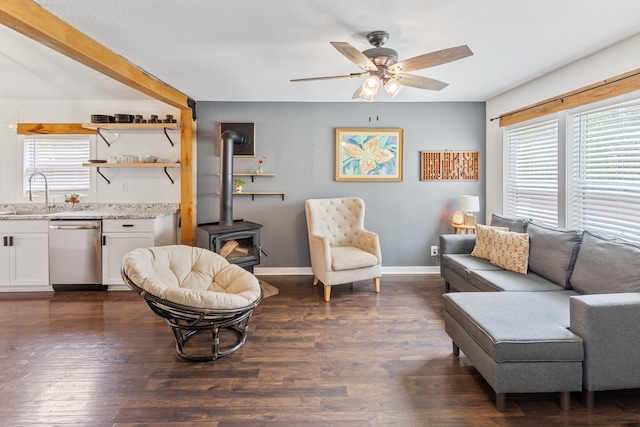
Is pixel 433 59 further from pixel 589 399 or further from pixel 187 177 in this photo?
pixel 187 177

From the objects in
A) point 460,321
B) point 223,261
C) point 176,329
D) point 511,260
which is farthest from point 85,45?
point 511,260

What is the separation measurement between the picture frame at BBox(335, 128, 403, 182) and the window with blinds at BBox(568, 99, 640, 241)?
1.90 m

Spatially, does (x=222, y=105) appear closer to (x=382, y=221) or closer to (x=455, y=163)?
(x=382, y=221)

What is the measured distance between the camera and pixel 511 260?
3.04 meters

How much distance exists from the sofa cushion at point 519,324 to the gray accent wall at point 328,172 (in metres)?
2.16

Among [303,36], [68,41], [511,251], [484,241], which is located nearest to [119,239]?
[68,41]

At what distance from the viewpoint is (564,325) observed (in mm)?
1923

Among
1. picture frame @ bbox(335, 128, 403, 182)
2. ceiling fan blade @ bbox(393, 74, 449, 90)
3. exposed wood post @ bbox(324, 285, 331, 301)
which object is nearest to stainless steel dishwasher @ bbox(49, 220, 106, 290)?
exposed wood post @ bbox(324, 285, 331, 301)

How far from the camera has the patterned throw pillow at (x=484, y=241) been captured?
11.0 feet

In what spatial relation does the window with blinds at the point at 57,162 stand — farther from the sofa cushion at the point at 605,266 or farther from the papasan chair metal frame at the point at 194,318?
the sofa cushion at the point at 605,266

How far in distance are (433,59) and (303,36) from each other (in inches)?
37.4

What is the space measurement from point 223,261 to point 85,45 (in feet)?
6.37

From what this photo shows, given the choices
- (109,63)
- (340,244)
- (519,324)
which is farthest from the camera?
(340,244)

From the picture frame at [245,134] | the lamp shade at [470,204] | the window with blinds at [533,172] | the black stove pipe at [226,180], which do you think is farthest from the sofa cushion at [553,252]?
the picture frame at [245,134]
